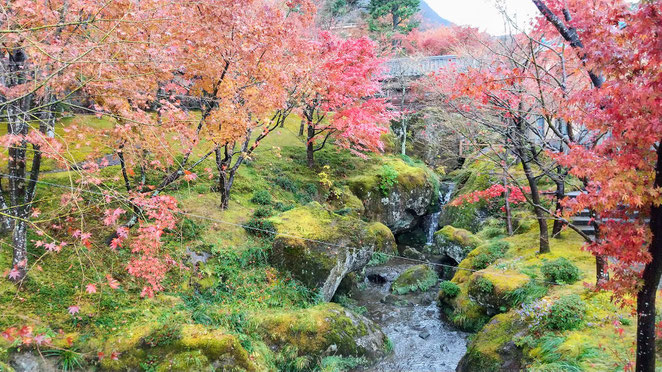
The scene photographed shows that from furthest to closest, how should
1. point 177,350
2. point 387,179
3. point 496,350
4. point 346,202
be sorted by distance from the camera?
point 387,179 → point 346,202 → point 496,350 → point 177,350

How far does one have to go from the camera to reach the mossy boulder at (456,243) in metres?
14.7

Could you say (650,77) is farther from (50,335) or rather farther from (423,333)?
(50,335)

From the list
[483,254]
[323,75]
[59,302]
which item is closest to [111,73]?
[59,302]

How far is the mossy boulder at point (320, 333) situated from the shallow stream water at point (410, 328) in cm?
51

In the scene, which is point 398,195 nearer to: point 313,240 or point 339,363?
point 313,240

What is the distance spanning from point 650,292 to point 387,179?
13.3 metres

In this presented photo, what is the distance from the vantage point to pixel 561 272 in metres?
9.39

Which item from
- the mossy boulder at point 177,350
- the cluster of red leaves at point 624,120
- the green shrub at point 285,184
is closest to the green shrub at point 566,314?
the cluster of red leaves at point 624,120

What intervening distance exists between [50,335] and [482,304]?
965 centimetres

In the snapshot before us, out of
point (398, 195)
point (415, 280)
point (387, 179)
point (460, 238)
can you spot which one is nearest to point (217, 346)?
point (415, 280)

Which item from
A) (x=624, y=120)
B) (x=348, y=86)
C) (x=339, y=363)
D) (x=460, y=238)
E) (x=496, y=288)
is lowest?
(x=339, y=363)

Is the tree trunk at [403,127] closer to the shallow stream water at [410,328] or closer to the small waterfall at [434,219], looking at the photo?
the small waterfall at [434,219]

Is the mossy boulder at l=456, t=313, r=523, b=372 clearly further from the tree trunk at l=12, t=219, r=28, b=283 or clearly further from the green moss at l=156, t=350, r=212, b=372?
the tree trunk at l=12, t=219, r=28, b=283

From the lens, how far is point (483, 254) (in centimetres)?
1253
